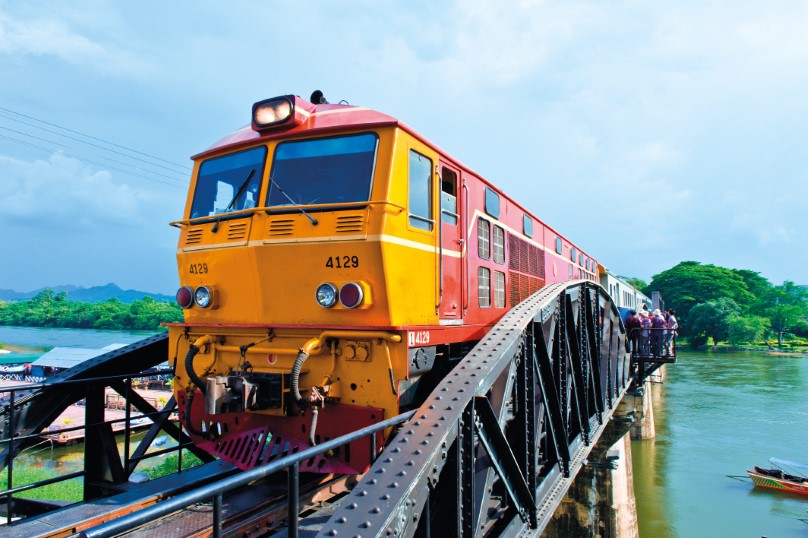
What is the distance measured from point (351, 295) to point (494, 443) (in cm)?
185

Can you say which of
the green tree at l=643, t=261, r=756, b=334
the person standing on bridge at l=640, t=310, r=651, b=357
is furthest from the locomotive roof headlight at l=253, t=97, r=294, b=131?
the green tree at l=643, t=261, r=756, b=334

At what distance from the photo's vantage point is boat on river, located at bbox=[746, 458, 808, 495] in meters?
22.4

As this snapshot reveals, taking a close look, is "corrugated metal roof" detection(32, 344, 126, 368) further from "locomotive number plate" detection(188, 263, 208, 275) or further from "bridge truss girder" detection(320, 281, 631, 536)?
"bridge truss girder" detection(320, 281, 631, 536)

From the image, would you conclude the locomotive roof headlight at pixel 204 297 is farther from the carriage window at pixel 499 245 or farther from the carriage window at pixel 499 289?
the carriage window at pixel 499 245

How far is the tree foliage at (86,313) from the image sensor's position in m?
81.0

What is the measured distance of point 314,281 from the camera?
5.38 meters

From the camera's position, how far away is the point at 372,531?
2.61 m

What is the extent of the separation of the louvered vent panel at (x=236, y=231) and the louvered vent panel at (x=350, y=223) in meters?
1.13

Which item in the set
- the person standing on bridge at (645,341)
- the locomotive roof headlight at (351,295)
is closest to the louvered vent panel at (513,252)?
the locomotive roof headlight at (351,295)

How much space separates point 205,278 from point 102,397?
2328 mm

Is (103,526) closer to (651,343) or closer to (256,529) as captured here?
(256,529)

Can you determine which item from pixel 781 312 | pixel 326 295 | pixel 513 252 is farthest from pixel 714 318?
pixel 326 295

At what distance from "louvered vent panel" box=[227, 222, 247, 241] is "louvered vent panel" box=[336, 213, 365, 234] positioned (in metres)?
1.13

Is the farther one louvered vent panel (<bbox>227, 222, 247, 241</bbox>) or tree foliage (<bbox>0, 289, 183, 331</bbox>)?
tree foliage (<bbox>0, 289, 183, 331</bbox>)
